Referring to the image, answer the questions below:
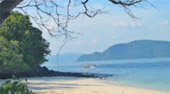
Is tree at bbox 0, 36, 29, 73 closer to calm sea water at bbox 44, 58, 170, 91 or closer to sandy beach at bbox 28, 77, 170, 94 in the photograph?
calm sea water at bbox 44, 58, 170, 91

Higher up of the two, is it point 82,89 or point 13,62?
point 13,62

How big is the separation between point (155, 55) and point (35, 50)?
17889 cm

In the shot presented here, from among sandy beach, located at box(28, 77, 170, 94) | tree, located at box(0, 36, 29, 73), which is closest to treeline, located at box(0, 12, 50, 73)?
tree, located at box(0, 36, 29, 73)

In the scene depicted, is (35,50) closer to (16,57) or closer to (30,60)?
(30,60)

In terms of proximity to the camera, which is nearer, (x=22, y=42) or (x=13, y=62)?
(x=13, y=62)

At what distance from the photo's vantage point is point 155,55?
7805 inches

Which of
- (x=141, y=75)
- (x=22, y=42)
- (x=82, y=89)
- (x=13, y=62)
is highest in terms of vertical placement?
(x=22, y=42)

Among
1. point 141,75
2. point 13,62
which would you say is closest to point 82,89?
point 13,62

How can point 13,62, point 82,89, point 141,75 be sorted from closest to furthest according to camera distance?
point 82,89 → point 13,62 → point 141,75

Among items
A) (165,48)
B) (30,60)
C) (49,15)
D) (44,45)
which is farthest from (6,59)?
(165,48)

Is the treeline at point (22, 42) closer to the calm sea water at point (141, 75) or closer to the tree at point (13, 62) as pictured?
the tree at point (13, 62)

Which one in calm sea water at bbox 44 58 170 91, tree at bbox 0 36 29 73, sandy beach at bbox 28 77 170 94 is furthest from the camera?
calm sea water at bbox 44 58 170 91

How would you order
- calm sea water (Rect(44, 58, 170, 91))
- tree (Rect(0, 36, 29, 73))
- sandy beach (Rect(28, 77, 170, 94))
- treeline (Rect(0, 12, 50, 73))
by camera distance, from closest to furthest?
sandy beach (Rect(28, 77, 170, 94)) < tree (Rect(0, 36, 29, 73)) < calm sea water (Rect(44, 58, 170, 91)) < treeline (Rect(0, 12, 50, 73))

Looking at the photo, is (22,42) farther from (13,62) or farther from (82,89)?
(82,89)
